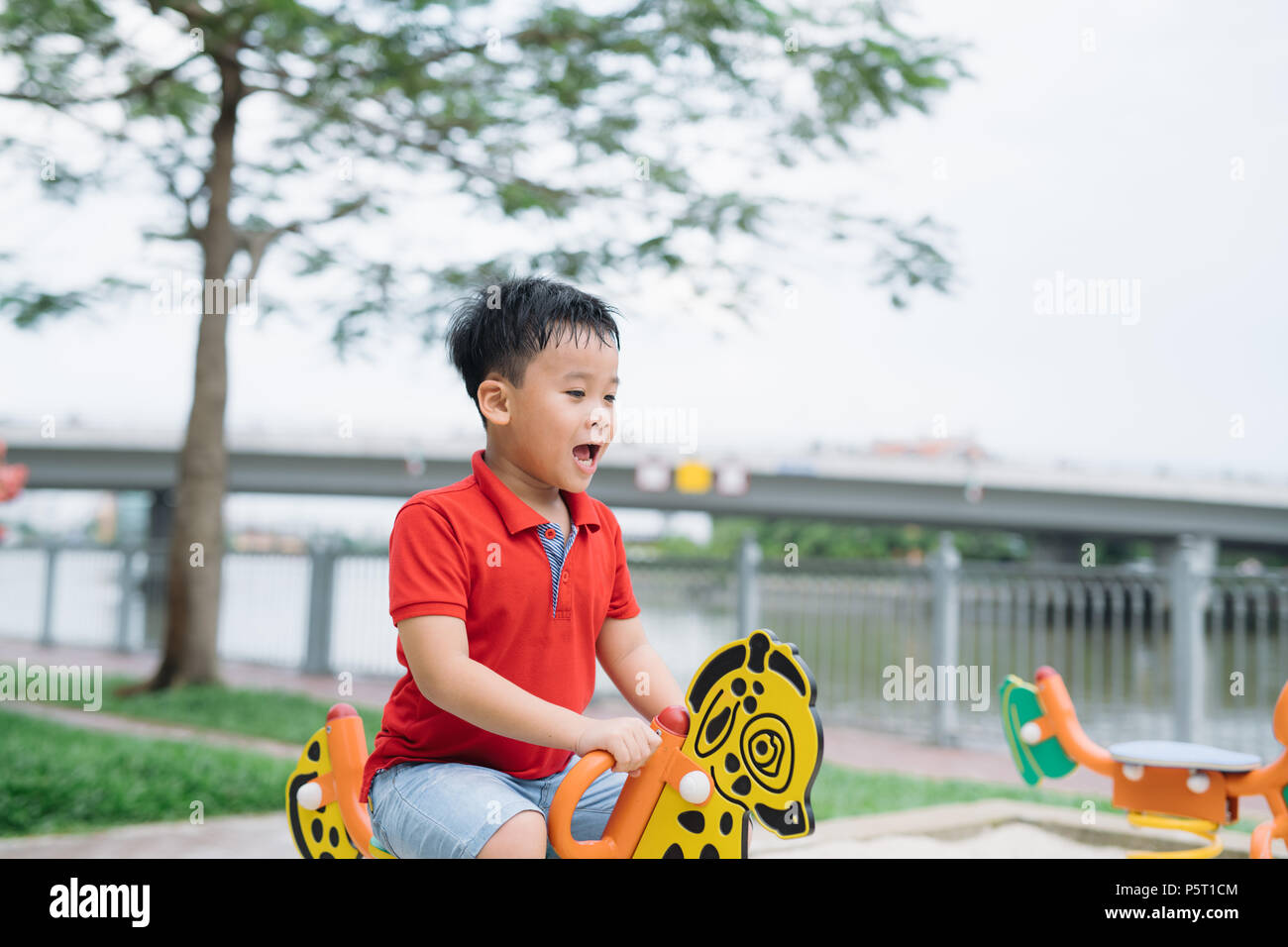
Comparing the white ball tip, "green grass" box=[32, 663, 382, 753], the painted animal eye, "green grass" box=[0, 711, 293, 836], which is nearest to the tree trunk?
"green grass" box=[32, 663, 382, 753]

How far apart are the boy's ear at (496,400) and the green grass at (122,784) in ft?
11.2

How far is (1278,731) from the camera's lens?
216cm

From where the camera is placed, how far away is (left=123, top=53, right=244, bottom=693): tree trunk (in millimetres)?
8445

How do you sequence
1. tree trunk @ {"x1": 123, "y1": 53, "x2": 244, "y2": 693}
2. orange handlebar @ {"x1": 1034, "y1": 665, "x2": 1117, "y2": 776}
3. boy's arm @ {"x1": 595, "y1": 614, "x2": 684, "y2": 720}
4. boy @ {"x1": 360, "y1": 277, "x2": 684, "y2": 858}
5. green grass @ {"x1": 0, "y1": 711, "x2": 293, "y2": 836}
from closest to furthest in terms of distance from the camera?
1. boy @ {"x1": 360, "y1": 277, "x2": 684, "y2": 858}
2. boy's arm @ {"x1": 595, "y1": 614, "x2": 684, "y2": 720}
3. orange handlebar @ {"x1": 1034, "y1": 665, "x2": 1117, "y2": 776}
4. green grass @ {"x1": 0, "y1": 711, "x2": 293, "y2": 836}
5. tree trunk @ {"x1": 123, "y1": 53, "x2": 244, "y2": 693}

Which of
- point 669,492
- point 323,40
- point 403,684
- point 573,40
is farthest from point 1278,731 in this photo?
point 669,492

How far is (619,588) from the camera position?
6.46 feet

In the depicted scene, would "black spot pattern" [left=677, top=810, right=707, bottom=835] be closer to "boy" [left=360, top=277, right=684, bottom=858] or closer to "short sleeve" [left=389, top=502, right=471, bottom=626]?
"boy" [left=360, top=277, right=684, bottom=858]

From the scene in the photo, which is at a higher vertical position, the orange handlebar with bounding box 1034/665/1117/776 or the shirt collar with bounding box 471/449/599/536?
the shirt collar with bounding box 471/449/599/536

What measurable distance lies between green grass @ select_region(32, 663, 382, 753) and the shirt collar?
5229 mm

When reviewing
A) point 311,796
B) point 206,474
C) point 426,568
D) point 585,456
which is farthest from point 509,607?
point 206,474

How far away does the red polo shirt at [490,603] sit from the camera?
1635 millimetres
